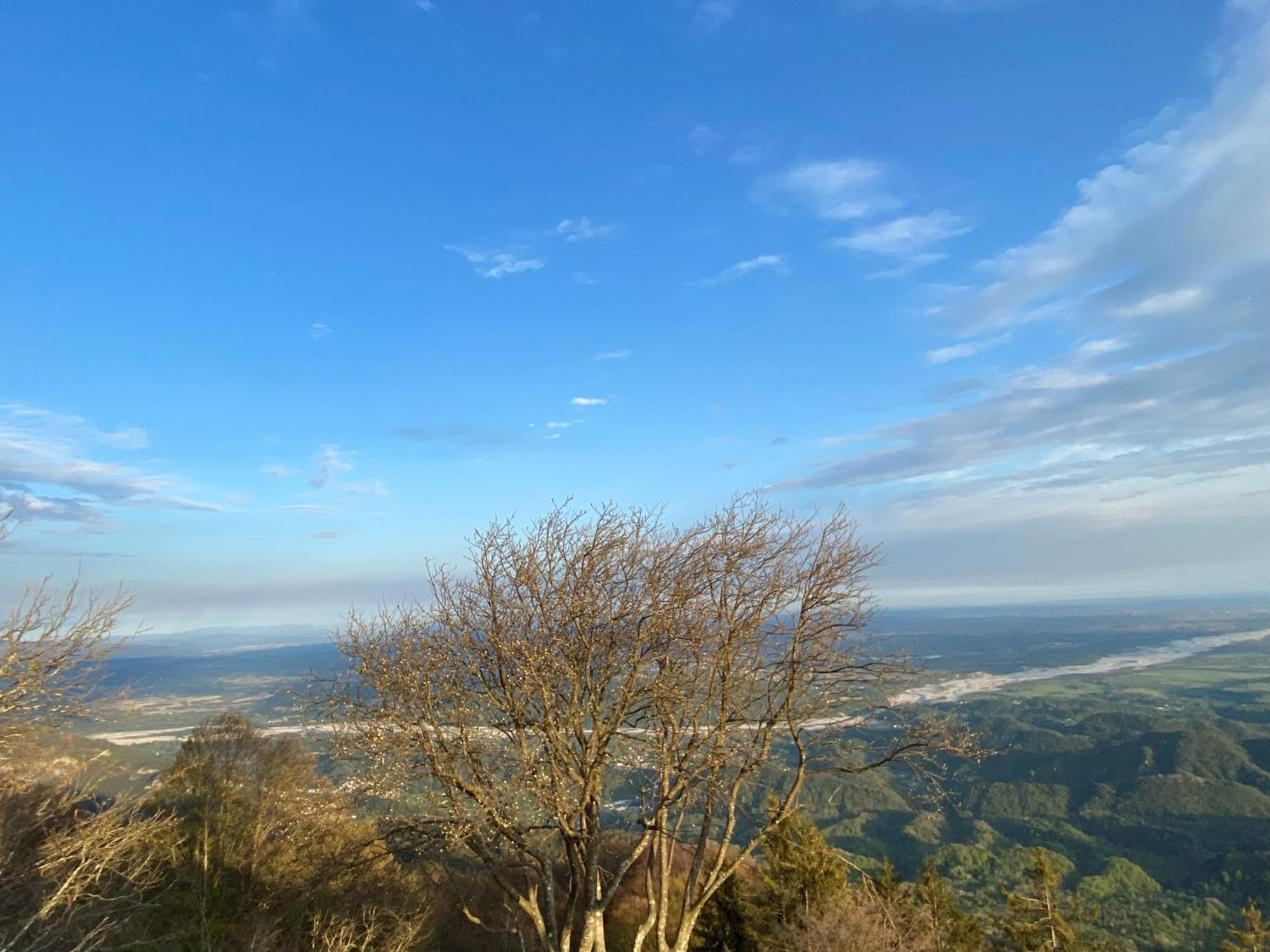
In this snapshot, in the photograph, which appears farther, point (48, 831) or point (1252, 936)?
point (1252, 936)

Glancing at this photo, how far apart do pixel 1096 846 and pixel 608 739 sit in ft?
347

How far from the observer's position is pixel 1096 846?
87875 mm

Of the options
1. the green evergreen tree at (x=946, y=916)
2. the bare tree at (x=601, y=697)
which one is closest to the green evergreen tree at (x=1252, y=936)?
the green evergreen tree at (x=946, y=916)

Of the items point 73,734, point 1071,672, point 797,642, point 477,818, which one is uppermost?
point 797,642

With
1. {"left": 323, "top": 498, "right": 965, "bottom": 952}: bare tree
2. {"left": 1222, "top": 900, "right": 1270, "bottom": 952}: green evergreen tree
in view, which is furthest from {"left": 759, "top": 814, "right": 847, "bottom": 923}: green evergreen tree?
{"left": 1222, "top": 900, "right": 1270, "bottom": 952}: green evergreen tree

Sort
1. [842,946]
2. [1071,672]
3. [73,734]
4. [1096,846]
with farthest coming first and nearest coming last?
1. [1071,672]
2. [1096,846]
3. [73,734]
4. [842,946]

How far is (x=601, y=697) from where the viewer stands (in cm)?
1100

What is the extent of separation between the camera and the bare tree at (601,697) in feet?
34.4

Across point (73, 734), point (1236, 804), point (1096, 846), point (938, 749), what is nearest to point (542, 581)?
point (938, 749)

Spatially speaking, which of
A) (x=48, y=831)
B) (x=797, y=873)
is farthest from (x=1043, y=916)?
(x=48, y=831)

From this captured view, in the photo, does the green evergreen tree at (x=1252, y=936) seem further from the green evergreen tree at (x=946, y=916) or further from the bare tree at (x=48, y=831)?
the bare tree at (x=48, y=831)

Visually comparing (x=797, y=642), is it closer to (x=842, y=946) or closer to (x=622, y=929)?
(x=842, y=946)

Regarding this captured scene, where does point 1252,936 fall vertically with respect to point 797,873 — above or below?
below

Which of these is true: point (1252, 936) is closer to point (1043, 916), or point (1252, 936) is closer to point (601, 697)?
point (1043, 916)
